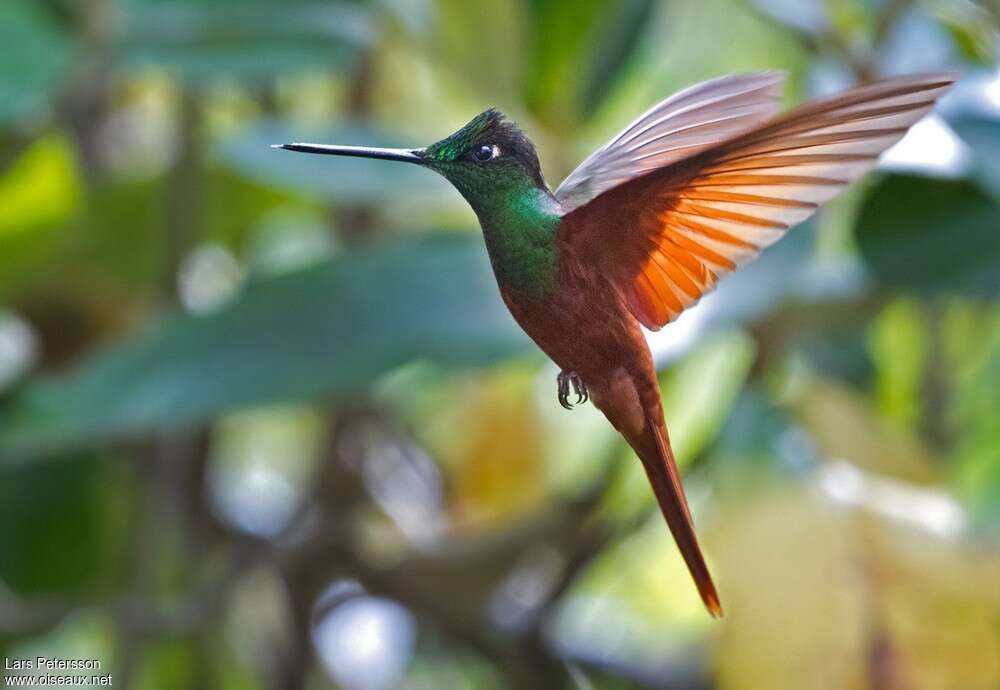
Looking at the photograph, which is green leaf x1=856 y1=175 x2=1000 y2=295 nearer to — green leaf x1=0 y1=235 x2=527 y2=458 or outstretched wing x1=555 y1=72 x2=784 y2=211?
green leaf x1=0 y1=235 x2=527 y2=458

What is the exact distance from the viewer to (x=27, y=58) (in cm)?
140

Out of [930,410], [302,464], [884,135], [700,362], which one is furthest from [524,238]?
[302,464]

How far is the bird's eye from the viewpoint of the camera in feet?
1.45

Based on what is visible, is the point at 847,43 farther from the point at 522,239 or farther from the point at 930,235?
the point at 522,239

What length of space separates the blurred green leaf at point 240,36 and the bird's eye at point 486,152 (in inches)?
37.8

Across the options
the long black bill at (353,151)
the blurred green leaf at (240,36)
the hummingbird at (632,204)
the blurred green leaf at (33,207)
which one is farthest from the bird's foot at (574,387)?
the blurred green leaf at (33,207)

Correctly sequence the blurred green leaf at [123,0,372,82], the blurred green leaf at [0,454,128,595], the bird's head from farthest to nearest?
the blurred green leaf at [0,454,128,595] < the blurred green leaf at [123,0,372,82] < the bird's head

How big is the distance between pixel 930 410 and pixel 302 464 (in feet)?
3.27

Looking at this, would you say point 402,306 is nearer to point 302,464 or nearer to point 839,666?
point 839,666

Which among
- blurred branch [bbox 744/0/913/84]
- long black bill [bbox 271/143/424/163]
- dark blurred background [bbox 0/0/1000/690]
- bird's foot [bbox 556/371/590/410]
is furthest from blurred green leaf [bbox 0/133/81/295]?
long black bill [bbox 271/143/424/163]

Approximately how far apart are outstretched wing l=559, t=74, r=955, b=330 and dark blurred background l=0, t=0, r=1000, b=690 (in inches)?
20.2

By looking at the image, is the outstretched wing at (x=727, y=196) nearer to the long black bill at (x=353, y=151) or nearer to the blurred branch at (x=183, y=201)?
the long black bill at (x=353, y=151)

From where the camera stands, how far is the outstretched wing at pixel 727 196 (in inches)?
14.4

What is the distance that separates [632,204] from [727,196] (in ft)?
0.29
